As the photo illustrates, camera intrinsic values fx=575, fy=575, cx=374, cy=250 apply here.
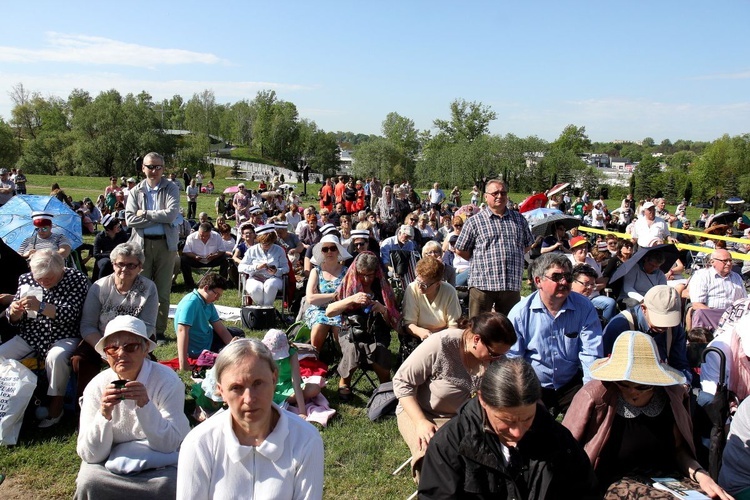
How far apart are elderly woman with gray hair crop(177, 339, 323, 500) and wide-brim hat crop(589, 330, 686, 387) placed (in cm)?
163

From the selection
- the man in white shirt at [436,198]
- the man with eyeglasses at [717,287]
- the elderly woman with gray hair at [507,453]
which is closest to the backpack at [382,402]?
the elderly woman with gray hair at [507,453]

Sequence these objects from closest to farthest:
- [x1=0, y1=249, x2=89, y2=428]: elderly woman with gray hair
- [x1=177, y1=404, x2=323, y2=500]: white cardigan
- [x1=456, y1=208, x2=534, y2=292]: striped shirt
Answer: [x1=177, y1=404, x2=323, y2=500]: white cardigan < [x1=0, y1=249, x2=89, y2=428]: elderly woman with gray hair < [x1=456, y1=208, x2=534, y2=292]: striped shirt

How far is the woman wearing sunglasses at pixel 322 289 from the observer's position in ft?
18.7

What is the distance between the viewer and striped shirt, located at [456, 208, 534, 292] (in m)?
5.63

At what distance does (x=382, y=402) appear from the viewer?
425 centimetres

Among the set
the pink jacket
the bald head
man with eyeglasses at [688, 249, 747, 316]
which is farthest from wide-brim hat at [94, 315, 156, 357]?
the bald head

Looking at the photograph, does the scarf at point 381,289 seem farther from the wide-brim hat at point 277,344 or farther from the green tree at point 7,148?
the green tree at point 7,148

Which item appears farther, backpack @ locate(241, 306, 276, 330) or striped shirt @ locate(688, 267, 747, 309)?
backpack @ locate(241, 306, 276, 330)

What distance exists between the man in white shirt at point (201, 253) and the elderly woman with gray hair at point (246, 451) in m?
7.64

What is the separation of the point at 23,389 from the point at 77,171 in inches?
2093

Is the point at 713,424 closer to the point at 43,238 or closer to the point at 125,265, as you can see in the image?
the point at 125,265

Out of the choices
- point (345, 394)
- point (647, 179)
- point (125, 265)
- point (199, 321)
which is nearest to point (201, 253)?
point (199, 321)

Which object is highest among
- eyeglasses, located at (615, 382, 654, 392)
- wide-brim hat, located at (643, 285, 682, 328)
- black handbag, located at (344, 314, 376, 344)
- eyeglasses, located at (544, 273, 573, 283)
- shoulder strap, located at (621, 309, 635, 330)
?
eyeglasses, located at (544, 273, 573, 283)

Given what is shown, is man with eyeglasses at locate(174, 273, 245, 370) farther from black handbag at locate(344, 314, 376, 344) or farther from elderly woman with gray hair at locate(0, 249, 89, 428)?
black handbag at locate(344, 314, 376, 344)
